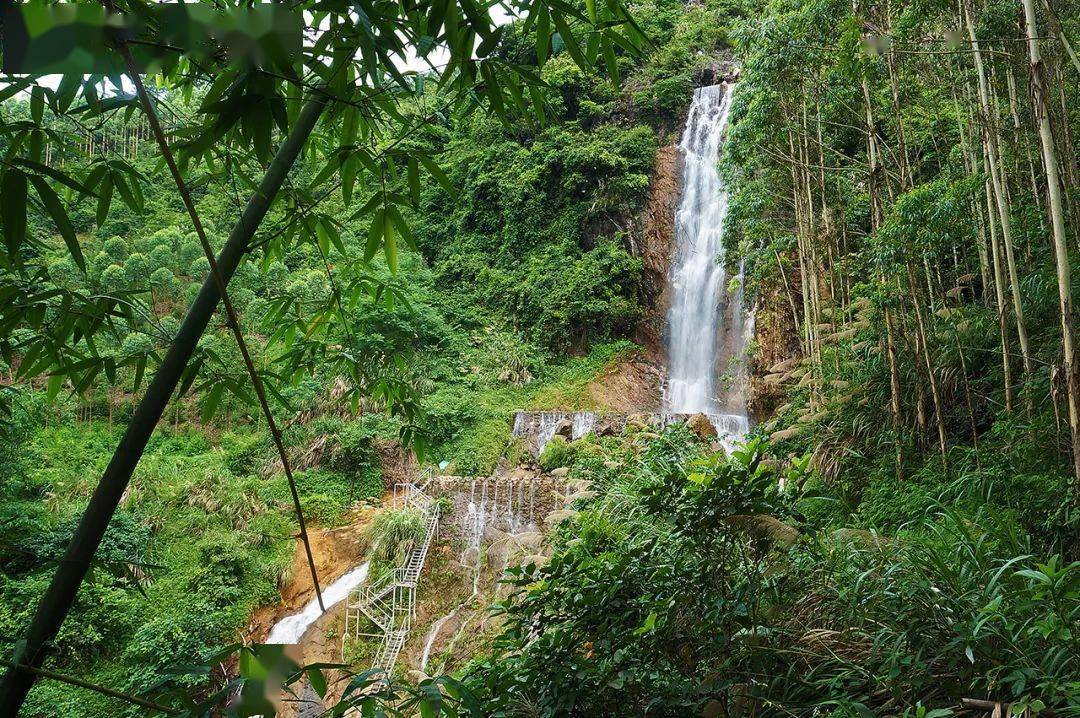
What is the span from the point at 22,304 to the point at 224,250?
0.96ft

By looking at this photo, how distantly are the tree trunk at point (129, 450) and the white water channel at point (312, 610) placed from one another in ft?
27.0

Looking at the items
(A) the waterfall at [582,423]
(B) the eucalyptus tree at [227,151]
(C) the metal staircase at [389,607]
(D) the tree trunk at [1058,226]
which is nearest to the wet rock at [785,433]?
(D) the tree trunk at [1058,226]

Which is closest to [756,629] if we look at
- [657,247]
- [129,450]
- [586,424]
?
[129,450]

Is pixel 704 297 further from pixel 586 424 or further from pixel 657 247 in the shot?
pixel 586 424

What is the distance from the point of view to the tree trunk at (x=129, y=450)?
733 millimetres

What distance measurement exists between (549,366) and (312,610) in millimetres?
7049

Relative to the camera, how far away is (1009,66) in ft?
15.7

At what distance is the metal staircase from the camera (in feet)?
25.2

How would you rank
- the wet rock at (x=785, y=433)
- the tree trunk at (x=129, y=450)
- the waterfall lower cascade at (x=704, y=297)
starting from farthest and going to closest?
the waterfall lower cascade at (x=704, y=297)
the wet rock at (x=785, y=433)
the tree trunk at (x=129, y=450)

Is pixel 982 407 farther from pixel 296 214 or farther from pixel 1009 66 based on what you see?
pixel 296 214

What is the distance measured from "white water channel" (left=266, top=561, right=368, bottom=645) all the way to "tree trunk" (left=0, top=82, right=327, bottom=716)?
8221mm

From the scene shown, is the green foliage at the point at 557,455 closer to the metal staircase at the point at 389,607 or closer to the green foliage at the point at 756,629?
the metal staircase at the point at 389,607

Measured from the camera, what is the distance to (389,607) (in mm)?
8164

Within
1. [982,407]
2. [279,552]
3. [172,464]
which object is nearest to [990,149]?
[982,407]
